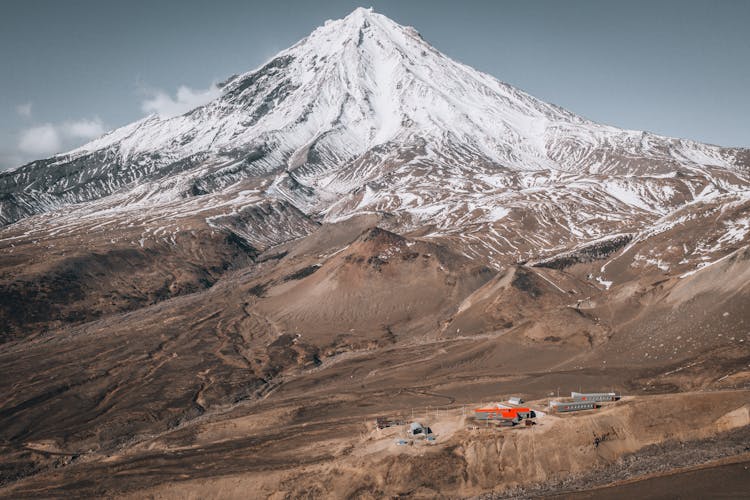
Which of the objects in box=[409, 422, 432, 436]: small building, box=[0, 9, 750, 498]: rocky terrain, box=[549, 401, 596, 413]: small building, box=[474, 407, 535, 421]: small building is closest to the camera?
box=[0, 9, 750, 498]: rocky terrain

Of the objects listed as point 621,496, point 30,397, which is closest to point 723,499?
point 621,496

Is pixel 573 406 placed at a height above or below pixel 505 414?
below

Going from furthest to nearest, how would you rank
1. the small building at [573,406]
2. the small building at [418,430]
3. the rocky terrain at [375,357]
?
1. the small building at [573,406]
2. the small building at [418,430]
3. the rocky terrain at [375,357]

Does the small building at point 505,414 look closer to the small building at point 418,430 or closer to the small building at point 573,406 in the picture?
the small building at point 573,406

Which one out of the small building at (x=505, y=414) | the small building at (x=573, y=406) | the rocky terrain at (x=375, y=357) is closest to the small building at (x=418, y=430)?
the rocky terrain at (x=375, y=357)

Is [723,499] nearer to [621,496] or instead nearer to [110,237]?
[621,496]

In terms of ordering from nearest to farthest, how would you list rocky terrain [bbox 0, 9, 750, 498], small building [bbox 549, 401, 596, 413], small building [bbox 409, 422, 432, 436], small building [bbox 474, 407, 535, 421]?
rocky terrain [bbox 0, 9, 750, 498], small building [bbox 474, 407, 535, 421], small building [bbox 409, 422, 432, 436], small building [bbox 549, 401, 596, 413]

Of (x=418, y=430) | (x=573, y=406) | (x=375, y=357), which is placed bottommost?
(x=573, y=406)

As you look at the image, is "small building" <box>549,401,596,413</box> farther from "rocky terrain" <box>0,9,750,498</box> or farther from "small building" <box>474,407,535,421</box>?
"small building" <box>474,407,535,421</box>

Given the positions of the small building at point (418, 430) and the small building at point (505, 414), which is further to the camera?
the small building at point (418, 430)

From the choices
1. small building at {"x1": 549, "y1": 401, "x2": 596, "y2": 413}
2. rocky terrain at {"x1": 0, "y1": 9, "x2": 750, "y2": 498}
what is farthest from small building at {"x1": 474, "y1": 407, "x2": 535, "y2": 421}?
small building at {"x1": 549, "y1": 401, "x2": 596, "y2": 413}

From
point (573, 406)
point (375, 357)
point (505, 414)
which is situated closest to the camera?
point (505, 414)

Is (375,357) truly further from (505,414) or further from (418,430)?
(505,414)

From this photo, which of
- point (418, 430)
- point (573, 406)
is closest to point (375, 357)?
point (418, 430)
